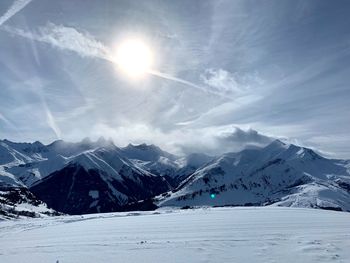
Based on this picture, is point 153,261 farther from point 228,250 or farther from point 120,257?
point 228,250

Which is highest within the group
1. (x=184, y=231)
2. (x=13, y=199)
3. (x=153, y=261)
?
(x=13, y=199)

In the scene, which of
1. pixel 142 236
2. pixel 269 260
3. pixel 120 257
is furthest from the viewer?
pixel 142 236

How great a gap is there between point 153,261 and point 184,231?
14070mm

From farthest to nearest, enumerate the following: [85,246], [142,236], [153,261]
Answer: [142,236] → [85,246] → [153,261]

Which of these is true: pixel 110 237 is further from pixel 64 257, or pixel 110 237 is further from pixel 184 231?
pixel 64 257

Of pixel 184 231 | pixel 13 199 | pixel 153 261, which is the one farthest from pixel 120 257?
pixel 13 199

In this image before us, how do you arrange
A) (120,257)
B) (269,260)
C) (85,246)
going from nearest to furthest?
(269,260) → (120,257) → (85,246)

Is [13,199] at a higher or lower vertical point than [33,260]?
higher

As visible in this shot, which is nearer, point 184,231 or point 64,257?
point 64,257

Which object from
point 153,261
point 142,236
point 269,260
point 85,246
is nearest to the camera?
point 269,260

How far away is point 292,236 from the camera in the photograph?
3028cm

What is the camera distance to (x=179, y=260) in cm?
2253

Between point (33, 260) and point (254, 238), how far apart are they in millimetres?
15766

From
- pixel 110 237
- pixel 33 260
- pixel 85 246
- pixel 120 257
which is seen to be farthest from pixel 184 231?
pixel 33 260
